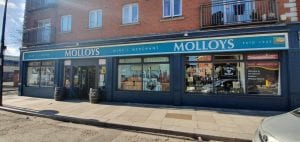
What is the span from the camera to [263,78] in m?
9.57

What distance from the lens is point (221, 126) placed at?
7.05 meters

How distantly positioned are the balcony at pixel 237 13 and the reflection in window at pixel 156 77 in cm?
313

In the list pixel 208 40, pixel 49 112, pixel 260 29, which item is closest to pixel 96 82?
pixel 49 112

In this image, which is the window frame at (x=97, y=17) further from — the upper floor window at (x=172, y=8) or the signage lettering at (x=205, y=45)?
the signage lettering at (x=205, y=45)

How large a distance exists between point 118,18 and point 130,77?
12.6 ft

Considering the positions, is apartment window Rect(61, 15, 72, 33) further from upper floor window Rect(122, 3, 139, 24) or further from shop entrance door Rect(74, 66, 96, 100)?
upper floor window Rect(122, 3, 139, 24)

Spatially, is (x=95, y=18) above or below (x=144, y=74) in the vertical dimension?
above

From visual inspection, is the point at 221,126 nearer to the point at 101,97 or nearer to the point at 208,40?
the point at 208,40

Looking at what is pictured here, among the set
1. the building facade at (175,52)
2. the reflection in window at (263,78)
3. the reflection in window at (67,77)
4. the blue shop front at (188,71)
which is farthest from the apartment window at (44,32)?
the reflection in window at (263,78)

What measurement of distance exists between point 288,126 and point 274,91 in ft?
22.4

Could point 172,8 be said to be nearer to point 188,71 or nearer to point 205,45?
point 205,45

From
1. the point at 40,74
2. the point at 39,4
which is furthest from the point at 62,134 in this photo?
the point at 39,4

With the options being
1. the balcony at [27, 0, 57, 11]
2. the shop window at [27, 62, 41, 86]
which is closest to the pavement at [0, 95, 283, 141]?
the shop window at [27, 62, 41, 86]

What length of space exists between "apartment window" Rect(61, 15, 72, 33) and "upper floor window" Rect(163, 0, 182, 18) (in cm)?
724
